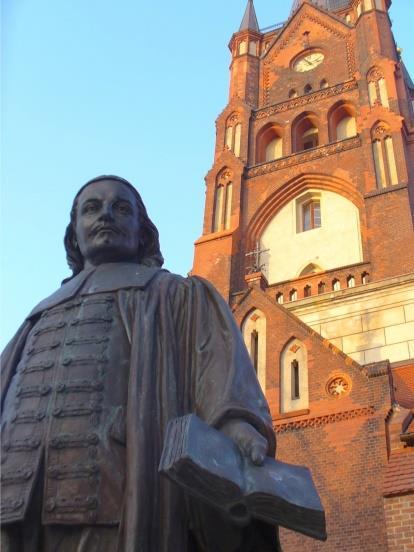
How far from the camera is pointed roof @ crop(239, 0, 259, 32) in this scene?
2656 cm

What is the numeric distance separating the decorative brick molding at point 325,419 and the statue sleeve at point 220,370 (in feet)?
28.1

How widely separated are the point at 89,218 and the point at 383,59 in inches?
775

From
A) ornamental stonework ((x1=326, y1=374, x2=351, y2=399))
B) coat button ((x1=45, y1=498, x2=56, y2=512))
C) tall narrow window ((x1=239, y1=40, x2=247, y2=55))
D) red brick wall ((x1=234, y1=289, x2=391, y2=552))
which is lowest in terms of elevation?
coat button ((x1=45, y1=498, x2=56, y2=512))

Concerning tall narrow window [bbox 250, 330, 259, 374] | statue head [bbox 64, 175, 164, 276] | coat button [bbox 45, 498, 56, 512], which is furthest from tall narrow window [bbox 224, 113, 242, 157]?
coat button [bbox 45, 498, 56, 512]

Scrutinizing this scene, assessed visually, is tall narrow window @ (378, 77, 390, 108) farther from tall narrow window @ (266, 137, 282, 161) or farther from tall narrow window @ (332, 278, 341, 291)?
tall narrow window @ (332, 278, 341, 291)

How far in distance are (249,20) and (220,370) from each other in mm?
26235

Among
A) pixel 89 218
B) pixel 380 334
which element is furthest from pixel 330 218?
pixel 89 218

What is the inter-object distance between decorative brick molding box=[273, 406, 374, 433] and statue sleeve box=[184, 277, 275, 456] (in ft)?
28.1

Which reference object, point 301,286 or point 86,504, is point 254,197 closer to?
point 301,286

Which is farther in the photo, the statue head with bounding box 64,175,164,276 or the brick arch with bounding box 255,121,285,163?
the brick arch with bounding box 255,121,285,163

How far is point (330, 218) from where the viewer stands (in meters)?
19.0

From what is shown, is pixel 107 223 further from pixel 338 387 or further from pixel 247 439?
pixel 338 387

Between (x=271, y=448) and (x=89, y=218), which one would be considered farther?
(x=89, y=218)

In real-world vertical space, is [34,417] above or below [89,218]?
below
